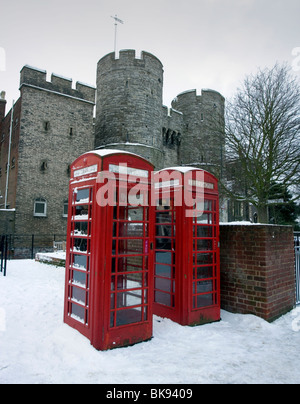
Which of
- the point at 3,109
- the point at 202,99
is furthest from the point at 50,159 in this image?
the point at 202,99

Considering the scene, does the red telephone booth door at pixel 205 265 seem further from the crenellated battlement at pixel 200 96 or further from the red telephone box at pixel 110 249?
the crenellated battlement at pixel 200 96

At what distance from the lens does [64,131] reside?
21656mm

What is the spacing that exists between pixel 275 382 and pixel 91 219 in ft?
9.29

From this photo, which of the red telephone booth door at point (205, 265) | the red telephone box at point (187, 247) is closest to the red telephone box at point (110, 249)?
the red telephone box at point (187, 247)

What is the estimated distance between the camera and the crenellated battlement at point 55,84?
20.1 meters

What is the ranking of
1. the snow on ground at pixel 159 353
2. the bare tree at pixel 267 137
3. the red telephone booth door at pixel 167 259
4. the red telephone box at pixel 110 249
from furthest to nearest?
the bare tree at pixel 267 137 → the red telephone booth door at pixel 167 259 → the red telephone box at pixel 110 249 → the snow on ground at pixel 159 353

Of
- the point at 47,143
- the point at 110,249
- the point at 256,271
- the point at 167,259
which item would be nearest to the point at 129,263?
the point at 110,249

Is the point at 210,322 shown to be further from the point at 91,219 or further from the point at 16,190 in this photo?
the point at 16,190

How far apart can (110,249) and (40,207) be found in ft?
58.5

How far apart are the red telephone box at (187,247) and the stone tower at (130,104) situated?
1682 cm

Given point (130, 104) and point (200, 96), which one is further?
point (200, 96)

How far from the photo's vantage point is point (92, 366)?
3146 mm

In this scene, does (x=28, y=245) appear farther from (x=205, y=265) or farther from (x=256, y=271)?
(x=256, y=271)

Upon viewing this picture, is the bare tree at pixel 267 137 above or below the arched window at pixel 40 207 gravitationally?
above
